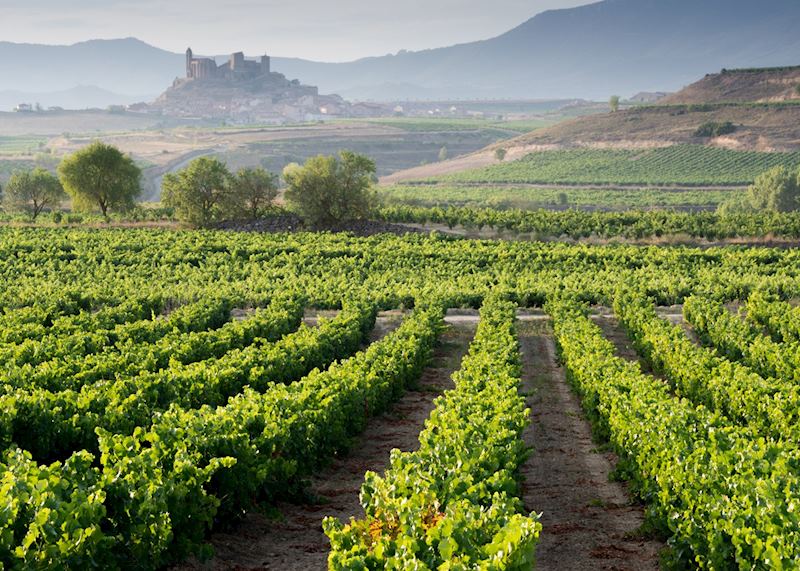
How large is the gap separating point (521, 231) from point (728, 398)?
A: 190 ft

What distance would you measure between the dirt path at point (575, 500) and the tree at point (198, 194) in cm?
5981

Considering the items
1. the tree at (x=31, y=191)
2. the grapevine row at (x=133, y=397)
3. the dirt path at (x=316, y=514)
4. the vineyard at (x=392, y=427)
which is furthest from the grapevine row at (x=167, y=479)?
the tree at (x=31, y=191)

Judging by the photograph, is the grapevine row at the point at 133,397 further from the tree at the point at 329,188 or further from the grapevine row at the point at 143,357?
the tree at the point at 329,188

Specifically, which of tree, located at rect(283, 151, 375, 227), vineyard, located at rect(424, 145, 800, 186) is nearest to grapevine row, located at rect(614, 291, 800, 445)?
tree, located at rect(283, 151, 375, 227)

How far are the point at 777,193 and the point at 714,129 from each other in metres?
68.1

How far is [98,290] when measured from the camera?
47.2 metres

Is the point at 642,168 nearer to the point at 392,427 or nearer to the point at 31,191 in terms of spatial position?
the point at 31,191

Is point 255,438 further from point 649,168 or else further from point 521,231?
point 649,168

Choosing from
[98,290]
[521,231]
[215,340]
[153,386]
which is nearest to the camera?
[153,386]

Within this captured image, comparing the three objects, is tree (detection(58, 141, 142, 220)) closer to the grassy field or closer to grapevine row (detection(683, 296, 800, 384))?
the grassy field

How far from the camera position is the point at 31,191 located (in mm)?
102812

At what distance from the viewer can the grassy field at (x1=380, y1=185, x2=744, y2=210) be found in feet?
433

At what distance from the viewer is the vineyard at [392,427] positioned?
495 inches

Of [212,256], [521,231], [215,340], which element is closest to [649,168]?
[521,231]
